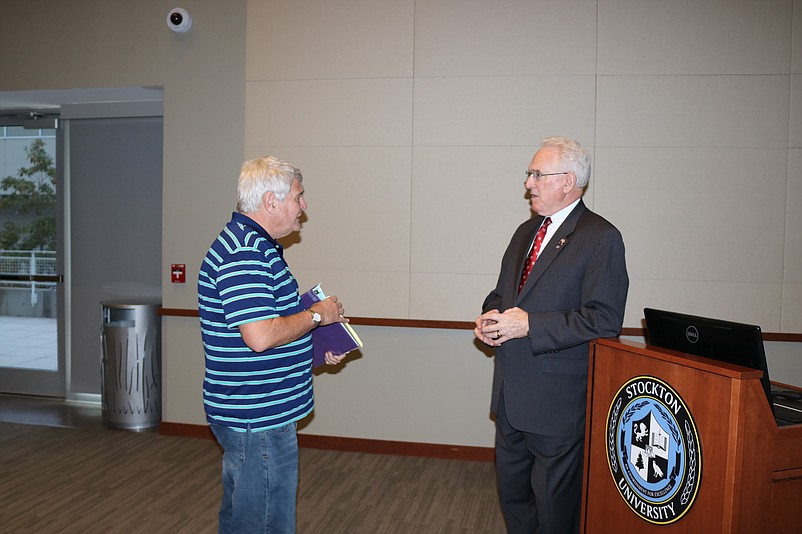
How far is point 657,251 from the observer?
15.2 ft

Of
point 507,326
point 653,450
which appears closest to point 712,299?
point 507,326

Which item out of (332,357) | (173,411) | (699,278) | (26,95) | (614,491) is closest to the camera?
(614,491)

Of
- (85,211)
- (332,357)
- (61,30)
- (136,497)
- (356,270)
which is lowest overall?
(136,497)

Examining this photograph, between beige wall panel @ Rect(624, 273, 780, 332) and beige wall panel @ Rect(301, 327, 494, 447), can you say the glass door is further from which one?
beige wall panel @ Rect(624, 273, 780, 332)

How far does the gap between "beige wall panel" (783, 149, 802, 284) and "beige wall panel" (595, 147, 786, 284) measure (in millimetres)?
44

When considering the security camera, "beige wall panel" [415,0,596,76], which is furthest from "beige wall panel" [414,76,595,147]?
the security camera

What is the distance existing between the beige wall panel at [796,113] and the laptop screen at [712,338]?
2858 mm

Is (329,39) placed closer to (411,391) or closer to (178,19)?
(178,19)

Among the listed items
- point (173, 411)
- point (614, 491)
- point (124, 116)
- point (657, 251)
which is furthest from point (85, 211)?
point (614, 491)

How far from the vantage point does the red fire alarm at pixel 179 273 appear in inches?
208

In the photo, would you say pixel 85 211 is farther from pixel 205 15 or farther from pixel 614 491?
pixel 614 491

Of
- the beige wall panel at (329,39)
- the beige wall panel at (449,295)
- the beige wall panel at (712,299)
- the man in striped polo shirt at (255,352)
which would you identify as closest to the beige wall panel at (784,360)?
the beige wall panel at (712,299)

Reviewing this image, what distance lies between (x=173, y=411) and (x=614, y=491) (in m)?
4.01

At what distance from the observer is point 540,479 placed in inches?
106
